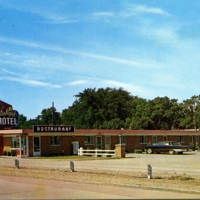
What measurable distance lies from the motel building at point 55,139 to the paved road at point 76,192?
2258 centimetres

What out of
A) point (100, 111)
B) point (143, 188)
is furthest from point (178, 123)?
point (143, 188)

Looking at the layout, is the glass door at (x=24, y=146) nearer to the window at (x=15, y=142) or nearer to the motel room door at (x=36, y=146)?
the motel room door at (x=36, y=146)


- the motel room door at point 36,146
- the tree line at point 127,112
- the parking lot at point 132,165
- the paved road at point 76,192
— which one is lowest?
the parking lot at point 132,165

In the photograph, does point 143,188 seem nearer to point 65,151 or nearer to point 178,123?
point 65,151

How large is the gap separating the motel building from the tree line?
29.2 meters

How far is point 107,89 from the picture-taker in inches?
3708

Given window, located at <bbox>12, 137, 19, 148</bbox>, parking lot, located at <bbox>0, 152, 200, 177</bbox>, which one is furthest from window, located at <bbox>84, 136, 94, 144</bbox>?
parking lot, located at <bbox>0, 152, 200, 177</bbox>

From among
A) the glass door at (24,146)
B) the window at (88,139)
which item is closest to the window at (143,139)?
the window at (88,139)

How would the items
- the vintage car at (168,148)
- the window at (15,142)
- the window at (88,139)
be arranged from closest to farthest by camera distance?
the window at (15,142), the vintage car at (168,148), the window at (88,139)

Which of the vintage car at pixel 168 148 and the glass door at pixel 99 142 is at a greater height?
the glass door at pixel 99 142

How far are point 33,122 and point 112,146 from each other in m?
68.1

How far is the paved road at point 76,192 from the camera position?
1220 centimetres

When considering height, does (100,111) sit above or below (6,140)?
above

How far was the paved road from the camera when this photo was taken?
12203 millimetres
